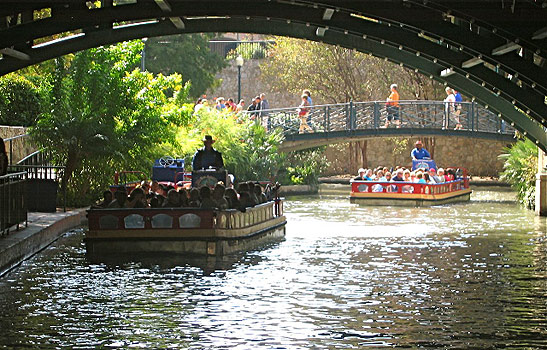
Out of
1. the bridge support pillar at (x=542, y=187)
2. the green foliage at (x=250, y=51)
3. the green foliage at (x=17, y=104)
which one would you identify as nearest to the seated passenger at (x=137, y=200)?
the bridge support pillar at (x=542, y=187)

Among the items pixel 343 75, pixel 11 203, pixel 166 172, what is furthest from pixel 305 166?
pixel 11 203

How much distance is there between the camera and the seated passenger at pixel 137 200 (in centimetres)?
2016

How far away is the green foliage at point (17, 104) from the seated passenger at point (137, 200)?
1380 cm

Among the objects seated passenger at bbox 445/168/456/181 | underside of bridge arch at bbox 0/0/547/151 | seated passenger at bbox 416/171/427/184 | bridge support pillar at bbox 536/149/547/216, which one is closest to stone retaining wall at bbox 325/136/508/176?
seated passenger at bbox 445/168/456/181

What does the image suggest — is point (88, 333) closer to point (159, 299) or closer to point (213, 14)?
point (159, 299)

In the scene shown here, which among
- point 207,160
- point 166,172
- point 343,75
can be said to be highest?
point 343,75

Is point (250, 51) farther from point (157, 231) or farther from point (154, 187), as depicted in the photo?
point (157, 231)

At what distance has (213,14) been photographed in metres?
20.0

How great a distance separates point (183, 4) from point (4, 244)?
5.48 metres

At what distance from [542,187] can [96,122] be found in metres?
11.7

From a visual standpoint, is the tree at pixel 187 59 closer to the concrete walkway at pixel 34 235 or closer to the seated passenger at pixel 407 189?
the seated passenger at pixel 407 189

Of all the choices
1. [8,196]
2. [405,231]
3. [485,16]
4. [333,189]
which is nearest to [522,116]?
[405,231]

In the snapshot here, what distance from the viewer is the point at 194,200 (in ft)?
66.1

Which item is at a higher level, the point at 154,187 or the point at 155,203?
the point at 154,187
